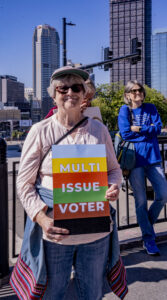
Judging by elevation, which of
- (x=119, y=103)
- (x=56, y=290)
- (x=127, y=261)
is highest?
(x=119, y=103)

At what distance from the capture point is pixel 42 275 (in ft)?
5.38

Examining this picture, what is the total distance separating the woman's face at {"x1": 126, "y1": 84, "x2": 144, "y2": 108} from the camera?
133 inches

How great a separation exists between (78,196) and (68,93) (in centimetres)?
60

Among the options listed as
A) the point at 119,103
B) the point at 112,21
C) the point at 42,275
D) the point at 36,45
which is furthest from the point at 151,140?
the point at 36,45

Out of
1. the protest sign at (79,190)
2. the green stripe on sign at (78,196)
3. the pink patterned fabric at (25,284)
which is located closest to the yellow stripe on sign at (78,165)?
the protest sign at (79,190)

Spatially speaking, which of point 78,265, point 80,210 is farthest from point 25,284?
point 80,210

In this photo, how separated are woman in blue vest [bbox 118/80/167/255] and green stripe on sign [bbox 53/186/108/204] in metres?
1.73

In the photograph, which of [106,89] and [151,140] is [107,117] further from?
[151,140]

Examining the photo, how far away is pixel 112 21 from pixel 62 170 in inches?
5062

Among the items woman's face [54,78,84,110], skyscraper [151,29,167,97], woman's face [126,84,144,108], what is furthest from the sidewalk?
skyscraper [151,29,167,97]

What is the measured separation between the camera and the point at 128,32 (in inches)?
4555

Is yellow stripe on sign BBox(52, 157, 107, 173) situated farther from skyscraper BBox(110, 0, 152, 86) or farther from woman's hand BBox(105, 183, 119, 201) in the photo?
skyscraper BBox(110, 0, 152, 86)

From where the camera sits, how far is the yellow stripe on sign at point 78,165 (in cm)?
158

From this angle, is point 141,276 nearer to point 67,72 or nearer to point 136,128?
point 136,128
